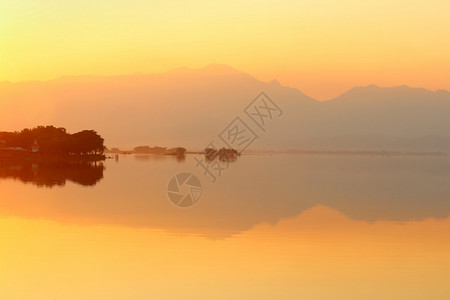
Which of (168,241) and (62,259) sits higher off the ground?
(168,241)

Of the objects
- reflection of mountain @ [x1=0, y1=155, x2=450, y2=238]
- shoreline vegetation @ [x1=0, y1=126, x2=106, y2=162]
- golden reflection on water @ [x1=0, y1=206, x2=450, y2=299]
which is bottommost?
golden reflection on water @ [x1=0, y1=206, x2=450, y2=299]

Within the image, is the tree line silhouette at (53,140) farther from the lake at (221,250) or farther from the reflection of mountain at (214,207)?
the lake at (221,250)

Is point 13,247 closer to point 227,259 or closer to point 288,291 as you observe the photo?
point 227,259

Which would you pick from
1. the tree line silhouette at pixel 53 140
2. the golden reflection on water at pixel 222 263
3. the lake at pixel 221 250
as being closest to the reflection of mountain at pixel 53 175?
the lake at pixel 221 250

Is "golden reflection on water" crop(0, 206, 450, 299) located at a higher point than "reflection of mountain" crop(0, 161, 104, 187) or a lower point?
lower

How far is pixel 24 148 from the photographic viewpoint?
178250 mm

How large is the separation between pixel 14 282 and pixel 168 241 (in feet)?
31.0

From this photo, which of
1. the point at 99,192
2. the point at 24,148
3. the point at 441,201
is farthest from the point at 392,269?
the point at 24,148

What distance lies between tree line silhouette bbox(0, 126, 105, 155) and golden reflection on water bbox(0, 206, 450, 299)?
460 ft

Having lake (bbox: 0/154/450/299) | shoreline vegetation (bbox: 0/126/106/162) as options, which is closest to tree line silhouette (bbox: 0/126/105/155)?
shoreline vegetation (bbox: 0/126/106/162)

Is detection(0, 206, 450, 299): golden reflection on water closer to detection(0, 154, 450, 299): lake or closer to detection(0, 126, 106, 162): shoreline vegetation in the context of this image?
detection(0, 154, 450, 299): lake

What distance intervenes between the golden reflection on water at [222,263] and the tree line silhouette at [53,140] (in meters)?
140

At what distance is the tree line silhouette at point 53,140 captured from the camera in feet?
546

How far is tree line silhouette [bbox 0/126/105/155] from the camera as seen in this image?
166500mm
